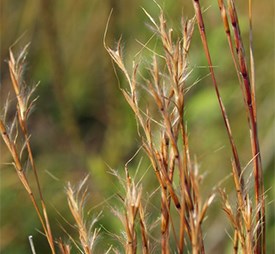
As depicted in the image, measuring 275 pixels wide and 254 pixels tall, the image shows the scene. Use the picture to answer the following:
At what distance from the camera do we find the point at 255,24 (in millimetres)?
2928

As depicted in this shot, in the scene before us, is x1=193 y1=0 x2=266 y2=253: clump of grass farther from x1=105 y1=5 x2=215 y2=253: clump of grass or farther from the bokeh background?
the bokeh background

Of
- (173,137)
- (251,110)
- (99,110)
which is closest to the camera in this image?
(173,137)

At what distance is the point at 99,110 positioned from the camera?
2861 mm

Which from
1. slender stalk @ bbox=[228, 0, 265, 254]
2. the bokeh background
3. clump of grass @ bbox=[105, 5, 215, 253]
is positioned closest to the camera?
clump of grass @ bbox=[105, 5, 215, 253]

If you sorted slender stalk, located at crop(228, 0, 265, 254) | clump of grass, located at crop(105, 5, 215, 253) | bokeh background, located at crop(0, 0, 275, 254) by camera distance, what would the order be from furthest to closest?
bokeh background, located at crop(0, 0, 275, 254) < slender stalk, located at crop(228, 0, 265, 254) < clump of grass, located at crop(105, 5, 215, 253)

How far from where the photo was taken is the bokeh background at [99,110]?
7.13ft

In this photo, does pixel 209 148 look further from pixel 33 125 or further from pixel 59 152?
pixel 33 125

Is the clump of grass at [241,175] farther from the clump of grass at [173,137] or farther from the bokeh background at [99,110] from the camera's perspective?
the bokeh background at [99,110]

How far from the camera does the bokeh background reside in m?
2.17

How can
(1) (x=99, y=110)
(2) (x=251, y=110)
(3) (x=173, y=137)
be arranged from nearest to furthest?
(3) (x=173, y=137) → (2) (x=251, y=110) → (1) (x=99, y=110)

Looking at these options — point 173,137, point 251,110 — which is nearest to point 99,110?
point 251,110

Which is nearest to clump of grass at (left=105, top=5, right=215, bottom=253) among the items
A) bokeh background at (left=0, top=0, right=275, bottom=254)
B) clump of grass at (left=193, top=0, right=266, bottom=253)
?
clump of grass at (left=193, top=0, right=266, bottom=253)

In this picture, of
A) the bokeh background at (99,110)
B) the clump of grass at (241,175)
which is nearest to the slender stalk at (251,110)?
the clump of grass at (241,175)

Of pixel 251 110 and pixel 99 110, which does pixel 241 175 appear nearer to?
pixel 251 110
